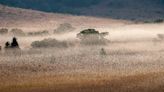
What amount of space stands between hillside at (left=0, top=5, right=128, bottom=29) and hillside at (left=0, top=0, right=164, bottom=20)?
1640cm

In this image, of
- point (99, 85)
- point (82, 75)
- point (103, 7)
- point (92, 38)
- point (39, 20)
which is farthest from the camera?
point (103, 7)

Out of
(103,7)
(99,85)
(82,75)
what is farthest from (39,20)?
(99,85)

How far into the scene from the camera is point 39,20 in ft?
437

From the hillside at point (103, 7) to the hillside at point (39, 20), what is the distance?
16398mm

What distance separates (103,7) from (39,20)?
153ft

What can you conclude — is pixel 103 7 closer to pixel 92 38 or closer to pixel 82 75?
pixel 92 38

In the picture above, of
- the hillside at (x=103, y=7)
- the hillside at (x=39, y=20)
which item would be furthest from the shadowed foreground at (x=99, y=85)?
the hillside at (x=103, y=7)

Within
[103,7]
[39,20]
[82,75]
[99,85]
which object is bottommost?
[99,85]

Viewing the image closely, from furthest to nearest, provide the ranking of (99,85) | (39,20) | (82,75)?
(39,20), (82,75), (99,85)

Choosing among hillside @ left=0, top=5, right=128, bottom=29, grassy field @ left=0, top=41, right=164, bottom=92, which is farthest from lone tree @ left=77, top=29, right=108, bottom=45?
hillside @ left=0, top=5, right=128, bottom=29

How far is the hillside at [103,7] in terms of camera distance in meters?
162

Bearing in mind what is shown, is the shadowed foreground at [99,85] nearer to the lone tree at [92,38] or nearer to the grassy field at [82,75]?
the grassy field at [82,75]

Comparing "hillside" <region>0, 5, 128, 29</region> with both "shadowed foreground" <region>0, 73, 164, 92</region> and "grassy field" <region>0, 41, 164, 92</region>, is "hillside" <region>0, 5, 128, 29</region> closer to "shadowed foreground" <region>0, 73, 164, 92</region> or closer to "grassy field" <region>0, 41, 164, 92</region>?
"grassy field" <region>0, 41, 164, 92</region>

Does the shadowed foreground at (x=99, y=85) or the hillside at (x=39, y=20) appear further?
the hillside at (x=39, y=20)
